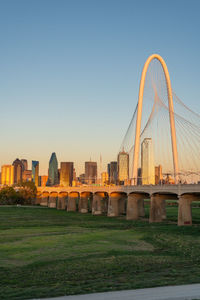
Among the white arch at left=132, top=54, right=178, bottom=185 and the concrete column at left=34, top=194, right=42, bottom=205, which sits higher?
the white arch at left=132, top=54, right=178, bottom=185

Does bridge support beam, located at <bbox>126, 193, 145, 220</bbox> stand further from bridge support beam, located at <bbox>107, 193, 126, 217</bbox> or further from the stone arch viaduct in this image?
bridge support beam, located at <bbox>107, 193, 126, 217</bbox>

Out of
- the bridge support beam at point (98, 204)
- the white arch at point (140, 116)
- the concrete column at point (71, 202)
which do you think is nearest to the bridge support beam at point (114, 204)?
the bridge support beam at point (98, 204)

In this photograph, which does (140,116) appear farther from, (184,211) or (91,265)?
(91,265)

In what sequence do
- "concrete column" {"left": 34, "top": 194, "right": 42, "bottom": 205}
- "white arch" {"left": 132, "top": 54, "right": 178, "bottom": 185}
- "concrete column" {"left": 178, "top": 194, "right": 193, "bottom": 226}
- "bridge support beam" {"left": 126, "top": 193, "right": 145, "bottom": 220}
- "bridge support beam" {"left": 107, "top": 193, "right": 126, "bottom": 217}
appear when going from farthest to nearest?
"concrete column" {"left": 34, "top": 194, "right": 42, "bottom": 205}
"bridge support beam" {"left": 107, "top": 193, "right": 126, "bottom": 217}
"bridge support beam" {"left": 126, "top": 193, "right": 145, "bottom": 220}
"white arch" {"left": 132, "top": 54, "right": 178, "bottom": 185}
"concrete column" {"left": 178, "top": 194, "right": 193, "bottom": 226}

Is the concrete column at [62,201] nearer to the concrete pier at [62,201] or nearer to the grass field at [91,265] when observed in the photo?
the concrete pier at [62,201]

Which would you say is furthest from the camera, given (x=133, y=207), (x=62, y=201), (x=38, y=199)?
(x=38, y=199)

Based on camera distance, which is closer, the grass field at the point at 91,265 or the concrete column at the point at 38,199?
the grass field at the point at 91,265

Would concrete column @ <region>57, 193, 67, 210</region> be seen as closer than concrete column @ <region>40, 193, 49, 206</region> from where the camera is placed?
Yes

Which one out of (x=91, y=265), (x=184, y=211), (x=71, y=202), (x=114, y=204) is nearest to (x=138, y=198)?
(x=114, y=204)

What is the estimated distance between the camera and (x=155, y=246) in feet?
107

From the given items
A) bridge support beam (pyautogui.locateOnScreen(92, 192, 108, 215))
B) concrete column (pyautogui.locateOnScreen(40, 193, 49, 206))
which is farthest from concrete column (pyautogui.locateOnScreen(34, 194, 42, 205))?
bridge support beam (pyautogui.locateOnScreen(92, 192, 108, 215))

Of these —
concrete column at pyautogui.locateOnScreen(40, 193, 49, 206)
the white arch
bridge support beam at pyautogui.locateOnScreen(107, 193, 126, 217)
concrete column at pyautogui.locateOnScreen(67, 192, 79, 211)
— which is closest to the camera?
the white arch

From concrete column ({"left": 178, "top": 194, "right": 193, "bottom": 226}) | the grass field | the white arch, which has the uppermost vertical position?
the white arch

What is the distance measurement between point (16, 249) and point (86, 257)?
23.3ft
